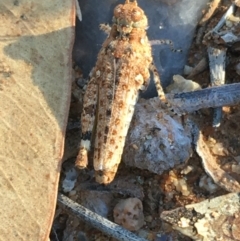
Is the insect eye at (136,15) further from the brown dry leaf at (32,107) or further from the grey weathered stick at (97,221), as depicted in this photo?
the grey weathered stick at (97,221)

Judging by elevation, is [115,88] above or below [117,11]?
below

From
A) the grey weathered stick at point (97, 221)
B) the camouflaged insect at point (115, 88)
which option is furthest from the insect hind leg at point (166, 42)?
the grey weathered stick at point (97, 221)

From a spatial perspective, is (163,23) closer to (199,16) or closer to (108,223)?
(199,16)

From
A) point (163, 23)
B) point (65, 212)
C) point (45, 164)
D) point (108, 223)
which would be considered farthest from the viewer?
point (163, 23)

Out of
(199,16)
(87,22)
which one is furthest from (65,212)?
(199,16)

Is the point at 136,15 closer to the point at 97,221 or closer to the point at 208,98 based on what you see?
the point at 208,98

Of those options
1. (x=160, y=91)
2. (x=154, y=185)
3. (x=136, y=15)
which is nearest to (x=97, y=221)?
(x=154, y=185)

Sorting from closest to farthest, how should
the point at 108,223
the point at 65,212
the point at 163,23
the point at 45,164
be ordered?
the point at 45,164, the point at 108,223, the point at 65,212, the point at 163,23
